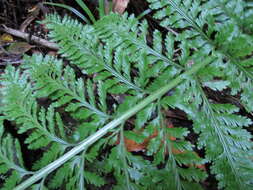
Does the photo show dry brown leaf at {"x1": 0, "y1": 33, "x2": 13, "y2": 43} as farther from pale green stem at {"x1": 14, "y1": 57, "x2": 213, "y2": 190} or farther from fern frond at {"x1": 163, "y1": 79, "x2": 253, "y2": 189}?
fern frond at {"x1": 163, "y1": 79, "x2": 253, "y2": 189}

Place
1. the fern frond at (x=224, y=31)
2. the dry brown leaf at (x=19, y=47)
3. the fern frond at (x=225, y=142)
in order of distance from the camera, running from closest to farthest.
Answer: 1. the fern frond at (x=225, y=142)
2. the fern frond at (x=224, y=31)
3. the dry brown leaf at (x=19, y=47)

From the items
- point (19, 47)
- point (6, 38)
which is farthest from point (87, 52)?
Result: point (6, 38)

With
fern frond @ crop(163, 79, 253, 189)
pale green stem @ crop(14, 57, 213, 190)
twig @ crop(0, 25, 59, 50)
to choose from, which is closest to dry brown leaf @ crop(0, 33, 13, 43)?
twig @ crop(0, 25, 59, 50)

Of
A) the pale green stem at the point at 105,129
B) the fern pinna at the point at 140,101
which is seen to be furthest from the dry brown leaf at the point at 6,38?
the pale green stem at the point at 105,129

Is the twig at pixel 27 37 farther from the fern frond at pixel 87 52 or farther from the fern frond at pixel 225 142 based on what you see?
the fern frond at pixel 225 142

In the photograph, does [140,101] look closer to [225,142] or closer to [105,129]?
[105,129]

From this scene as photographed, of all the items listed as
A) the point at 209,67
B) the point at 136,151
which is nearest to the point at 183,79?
the point at 209,67
